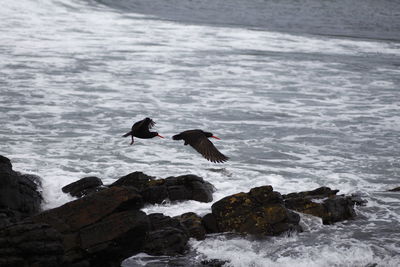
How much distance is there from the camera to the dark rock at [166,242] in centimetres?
873

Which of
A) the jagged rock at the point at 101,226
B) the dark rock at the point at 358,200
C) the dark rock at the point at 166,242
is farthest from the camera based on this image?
the dark rock at the point at 358,200

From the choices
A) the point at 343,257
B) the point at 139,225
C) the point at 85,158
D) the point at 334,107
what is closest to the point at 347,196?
the point at 343,257

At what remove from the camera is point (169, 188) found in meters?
10.7

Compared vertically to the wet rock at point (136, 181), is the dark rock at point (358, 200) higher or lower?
lower

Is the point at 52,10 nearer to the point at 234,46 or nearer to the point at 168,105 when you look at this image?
the point at 234,46

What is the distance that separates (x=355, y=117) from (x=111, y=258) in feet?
40.8

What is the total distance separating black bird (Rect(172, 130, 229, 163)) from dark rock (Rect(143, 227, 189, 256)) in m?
1.15

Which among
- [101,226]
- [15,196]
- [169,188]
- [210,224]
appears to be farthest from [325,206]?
[15,196]

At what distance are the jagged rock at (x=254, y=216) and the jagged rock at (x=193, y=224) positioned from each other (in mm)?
264

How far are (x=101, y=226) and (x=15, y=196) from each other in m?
1.84

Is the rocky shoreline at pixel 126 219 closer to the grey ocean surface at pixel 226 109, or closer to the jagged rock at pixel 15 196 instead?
the jagged rock at pixel 15 196

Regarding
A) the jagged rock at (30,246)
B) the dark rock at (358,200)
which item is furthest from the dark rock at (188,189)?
the jagged rock at (30,246)

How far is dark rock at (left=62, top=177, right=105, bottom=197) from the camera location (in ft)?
35.6

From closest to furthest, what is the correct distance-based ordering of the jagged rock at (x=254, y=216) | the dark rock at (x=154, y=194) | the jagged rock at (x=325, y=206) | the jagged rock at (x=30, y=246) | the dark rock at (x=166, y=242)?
1. the jagged rock at (x=30, y=246)
2. the dark rock at (x=166, y=242)
3. the jagged rock at (x=254, y=216)
4. the jagged rock at (x=325, y=206)
5. the dark rock at (x=154, y=194)
